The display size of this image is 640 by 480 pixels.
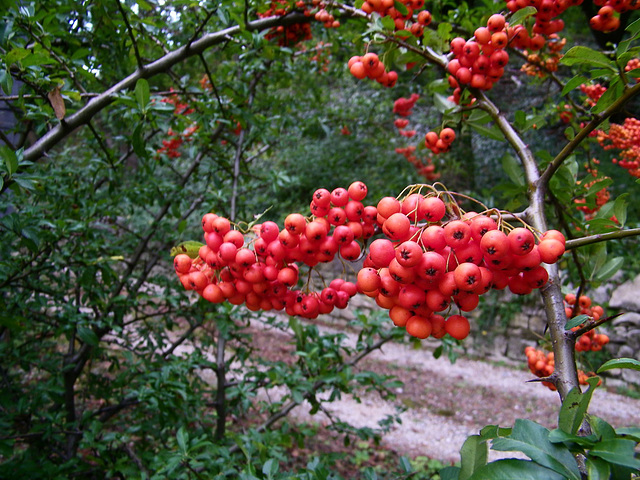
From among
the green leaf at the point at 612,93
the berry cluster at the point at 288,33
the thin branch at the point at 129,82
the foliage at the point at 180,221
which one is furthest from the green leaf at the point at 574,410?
the berry cluster at the point at 288,33

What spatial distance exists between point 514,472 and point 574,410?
0.16m

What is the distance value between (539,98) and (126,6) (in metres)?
9.14

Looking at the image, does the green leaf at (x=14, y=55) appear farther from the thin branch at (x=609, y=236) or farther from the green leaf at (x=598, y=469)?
the green leaf at (x=598, y=469)

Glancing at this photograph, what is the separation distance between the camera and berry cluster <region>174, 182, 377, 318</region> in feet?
3.26

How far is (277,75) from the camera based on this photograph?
3.35 meters

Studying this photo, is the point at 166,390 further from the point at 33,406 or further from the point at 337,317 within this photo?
the point at 337,317

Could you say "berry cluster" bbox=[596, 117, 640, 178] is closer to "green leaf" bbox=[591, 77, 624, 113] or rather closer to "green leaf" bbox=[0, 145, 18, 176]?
"green leaf" bbox=[591, 77, 624, 113]

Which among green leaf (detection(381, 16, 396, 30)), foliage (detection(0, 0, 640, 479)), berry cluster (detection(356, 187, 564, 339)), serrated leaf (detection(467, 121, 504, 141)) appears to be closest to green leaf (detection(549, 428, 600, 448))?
foliage (detection(0, 0, 640, 479))

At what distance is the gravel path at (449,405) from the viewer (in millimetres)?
4477

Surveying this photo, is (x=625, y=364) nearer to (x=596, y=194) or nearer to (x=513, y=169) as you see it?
(x=513, y=169)

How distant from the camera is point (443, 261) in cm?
79

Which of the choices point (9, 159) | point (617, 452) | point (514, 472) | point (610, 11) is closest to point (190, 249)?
point (9, 159)

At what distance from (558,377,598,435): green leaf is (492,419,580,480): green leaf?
0.03 metres

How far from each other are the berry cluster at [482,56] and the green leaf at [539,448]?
1.11m
